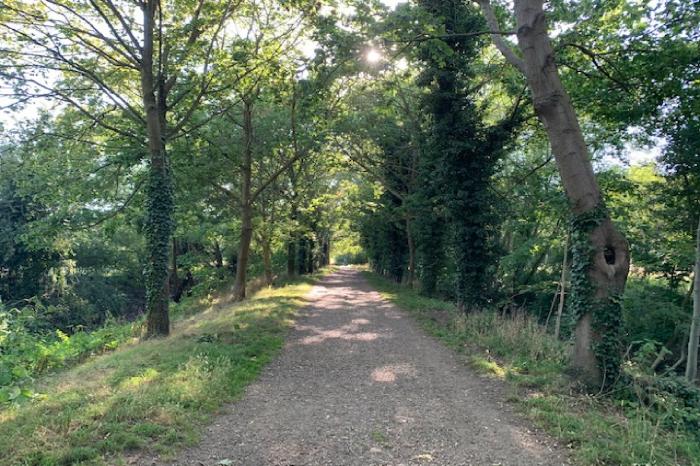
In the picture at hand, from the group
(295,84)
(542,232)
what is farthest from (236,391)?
(542,232)

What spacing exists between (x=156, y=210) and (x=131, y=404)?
662 cm

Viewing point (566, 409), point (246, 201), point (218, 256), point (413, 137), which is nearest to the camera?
point (566, 409)

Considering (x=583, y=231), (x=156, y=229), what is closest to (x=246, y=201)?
(x=156, y=229)

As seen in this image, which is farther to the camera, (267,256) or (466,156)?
(267,256)

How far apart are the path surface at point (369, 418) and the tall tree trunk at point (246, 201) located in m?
8.69

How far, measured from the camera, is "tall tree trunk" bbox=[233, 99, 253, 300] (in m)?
16.0

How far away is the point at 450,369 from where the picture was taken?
309 inches

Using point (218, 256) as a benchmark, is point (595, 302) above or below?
below

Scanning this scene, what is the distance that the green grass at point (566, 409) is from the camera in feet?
14.5

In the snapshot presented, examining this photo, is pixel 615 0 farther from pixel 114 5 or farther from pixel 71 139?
pixel 71 139

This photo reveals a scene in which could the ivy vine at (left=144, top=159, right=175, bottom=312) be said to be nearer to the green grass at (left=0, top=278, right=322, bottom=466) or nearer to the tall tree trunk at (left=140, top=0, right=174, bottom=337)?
the tall tree trunk at (left=140, top=0, right=174, bottom=337)

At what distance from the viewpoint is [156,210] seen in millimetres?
10773

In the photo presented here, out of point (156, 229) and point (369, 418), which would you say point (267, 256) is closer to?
point (156, 229)

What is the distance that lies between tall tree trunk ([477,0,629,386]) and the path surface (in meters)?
1.64
